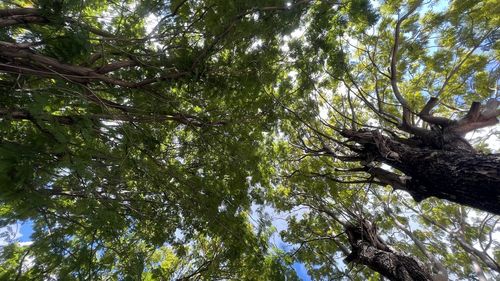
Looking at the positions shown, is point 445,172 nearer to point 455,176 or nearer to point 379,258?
point 455,176

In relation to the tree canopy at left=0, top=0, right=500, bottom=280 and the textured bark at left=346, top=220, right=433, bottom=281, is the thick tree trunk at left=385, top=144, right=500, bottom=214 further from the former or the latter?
the textured bark at left=346, top=220, right=433, bottom=281

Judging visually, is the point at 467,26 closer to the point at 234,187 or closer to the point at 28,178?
the point at 234,187

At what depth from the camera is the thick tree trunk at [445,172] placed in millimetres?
2467

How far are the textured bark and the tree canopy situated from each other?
3 centimetres

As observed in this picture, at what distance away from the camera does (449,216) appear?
729 cm

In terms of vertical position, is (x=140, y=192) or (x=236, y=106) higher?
(x=236, y=106)

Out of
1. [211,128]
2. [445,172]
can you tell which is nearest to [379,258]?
[445,172]

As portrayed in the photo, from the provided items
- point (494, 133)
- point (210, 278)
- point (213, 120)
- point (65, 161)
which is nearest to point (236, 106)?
point (213, 120)

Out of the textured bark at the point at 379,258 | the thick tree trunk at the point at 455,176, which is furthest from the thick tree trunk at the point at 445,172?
the textured bark at the point at 379,258

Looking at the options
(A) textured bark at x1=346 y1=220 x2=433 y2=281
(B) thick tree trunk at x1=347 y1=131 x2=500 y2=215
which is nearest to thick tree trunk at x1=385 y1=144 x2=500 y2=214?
(B) thick tree trunk at x1=347 y1=131 x2=500 y2=215

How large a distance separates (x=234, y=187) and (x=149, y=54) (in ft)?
8.41

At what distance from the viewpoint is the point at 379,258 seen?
3875 mm

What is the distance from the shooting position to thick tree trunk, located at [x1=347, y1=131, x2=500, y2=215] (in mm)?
2467

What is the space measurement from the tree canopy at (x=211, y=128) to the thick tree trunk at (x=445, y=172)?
0.05ft
